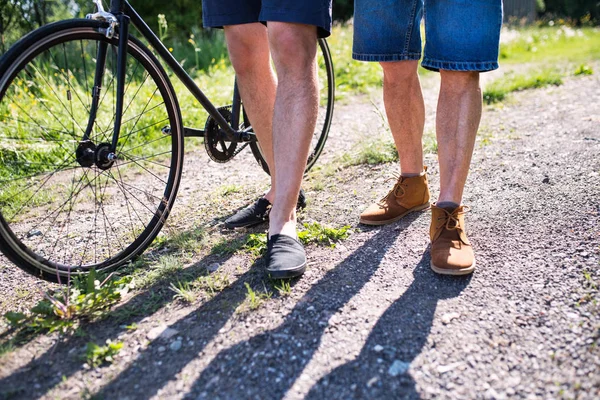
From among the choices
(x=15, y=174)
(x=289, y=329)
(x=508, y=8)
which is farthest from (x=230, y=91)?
(x=508, y=8)

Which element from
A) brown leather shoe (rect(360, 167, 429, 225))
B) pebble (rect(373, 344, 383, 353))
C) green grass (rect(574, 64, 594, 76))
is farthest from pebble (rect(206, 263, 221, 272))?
green grass (rect(574, 64, 594, 76))

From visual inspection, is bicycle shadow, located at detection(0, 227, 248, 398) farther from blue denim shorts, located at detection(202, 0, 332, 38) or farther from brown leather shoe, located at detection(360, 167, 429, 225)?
blue denim shorts, located at detection(202, 0, 332, 38)

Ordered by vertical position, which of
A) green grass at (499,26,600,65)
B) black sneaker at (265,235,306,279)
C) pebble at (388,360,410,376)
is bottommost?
pebble at (388,360,410,376)

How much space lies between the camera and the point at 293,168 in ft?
7.57

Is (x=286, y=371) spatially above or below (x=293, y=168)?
below

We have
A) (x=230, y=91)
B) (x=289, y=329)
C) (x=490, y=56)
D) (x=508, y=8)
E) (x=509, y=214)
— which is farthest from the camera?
(x=508, y=8)

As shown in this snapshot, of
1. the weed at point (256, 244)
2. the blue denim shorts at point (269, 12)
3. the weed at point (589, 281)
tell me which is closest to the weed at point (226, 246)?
the weed at point (256, 244)

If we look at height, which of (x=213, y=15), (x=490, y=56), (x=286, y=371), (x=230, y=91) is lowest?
(x=286, y=371)

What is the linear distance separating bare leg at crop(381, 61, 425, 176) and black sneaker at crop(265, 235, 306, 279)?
2.61 feet

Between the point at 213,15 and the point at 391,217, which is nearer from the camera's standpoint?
the point at 213,15

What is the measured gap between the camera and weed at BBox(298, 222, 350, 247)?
2.61m

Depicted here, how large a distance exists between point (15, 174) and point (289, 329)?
281 centimetres

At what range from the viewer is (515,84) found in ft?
19.2

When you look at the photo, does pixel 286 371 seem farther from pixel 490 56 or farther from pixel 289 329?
pixel 490 56
